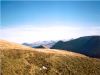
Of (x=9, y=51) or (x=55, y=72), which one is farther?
(x=9, y=51)

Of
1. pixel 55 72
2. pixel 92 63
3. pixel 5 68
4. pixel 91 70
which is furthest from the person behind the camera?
pixel 92 63

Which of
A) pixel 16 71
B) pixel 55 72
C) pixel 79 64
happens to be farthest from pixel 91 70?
pixel 16 71

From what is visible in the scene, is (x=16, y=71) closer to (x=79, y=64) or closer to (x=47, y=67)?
(x=47, y=67)

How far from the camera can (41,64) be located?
5375cm

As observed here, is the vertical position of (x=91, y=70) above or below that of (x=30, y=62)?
below

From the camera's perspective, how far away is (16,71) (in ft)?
155

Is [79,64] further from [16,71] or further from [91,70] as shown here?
[16,71]

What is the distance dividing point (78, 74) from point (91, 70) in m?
5.91

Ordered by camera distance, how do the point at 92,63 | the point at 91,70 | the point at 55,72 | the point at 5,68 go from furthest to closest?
the point at 92,63
the point at 91,70
the point at 55,72
the point at 5,68

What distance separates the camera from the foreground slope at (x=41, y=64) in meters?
48.5

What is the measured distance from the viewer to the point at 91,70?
55.7m

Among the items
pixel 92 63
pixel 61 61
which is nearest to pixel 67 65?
pixel 61 61

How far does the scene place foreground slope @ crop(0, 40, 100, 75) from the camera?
48.5 meters

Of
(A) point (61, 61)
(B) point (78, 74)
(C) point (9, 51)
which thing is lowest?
(B) point (78, 74)
